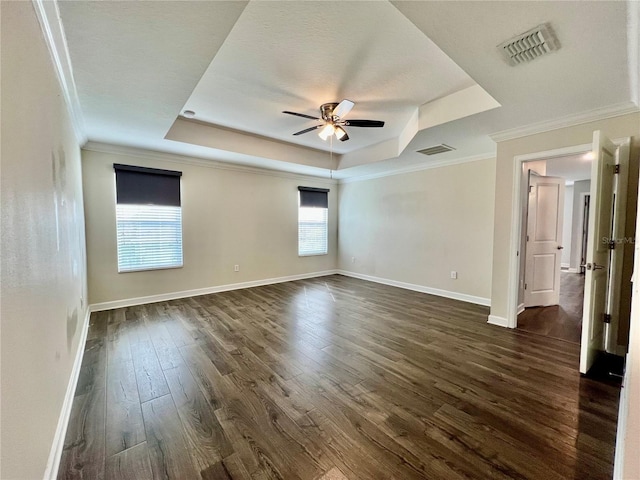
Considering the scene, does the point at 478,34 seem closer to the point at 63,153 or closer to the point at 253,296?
the point at 63,153

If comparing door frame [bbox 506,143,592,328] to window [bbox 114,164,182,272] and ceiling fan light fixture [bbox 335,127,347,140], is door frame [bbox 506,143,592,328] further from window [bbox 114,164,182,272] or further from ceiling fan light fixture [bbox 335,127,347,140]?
window [bbox 114,164,182,272]

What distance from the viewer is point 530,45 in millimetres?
1773

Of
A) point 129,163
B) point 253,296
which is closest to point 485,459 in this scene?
point 253,296

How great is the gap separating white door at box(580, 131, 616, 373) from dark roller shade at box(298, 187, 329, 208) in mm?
4822

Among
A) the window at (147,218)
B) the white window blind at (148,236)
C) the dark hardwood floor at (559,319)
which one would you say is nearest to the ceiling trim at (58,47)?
the window at (147,218)

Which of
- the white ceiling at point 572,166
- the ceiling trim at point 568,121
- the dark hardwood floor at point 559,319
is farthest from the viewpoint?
the white ceiling at point 572,166

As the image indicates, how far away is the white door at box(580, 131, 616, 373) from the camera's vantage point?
7.47 ft

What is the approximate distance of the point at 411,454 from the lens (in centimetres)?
152

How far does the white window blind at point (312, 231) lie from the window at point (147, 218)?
2.62 meters

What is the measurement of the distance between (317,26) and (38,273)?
226 centimetres

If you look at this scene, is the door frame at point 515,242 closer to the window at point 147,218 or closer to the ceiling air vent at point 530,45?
the ceiling air vent at point 530,45

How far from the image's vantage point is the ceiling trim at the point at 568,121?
99.7 inches

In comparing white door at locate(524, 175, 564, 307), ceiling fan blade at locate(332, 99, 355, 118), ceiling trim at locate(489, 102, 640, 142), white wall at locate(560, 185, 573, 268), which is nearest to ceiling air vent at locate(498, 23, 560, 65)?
ceiling fan blade at locate(332, 99, 355, 118)

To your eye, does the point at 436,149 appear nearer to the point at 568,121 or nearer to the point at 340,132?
the point at 568,121
